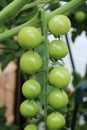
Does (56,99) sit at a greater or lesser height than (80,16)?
greater

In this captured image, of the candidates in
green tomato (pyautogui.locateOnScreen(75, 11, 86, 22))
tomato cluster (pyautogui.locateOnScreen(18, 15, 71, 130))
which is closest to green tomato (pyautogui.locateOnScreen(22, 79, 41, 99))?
tomato cluster (pyautogui.locateOnScreen(18, 15, 71, 130))

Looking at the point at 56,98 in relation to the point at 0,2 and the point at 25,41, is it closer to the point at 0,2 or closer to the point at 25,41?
the point at 25,41

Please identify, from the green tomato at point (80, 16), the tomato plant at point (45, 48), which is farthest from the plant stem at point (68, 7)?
the green tomato at point (80, 16)

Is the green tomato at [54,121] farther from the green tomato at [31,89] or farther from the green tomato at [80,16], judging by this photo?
the green tomato at [80,16]

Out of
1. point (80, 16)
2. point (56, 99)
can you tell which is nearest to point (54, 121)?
point (56, 99)

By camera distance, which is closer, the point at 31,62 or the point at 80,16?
the point at 31,62

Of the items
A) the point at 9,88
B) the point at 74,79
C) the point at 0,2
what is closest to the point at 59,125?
the point at 0,2

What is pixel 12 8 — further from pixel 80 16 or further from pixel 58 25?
pixel 80 16
